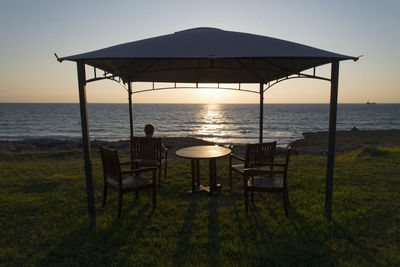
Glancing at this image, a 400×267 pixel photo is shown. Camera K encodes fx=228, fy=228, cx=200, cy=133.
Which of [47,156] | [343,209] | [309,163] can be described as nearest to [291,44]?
[343,209]

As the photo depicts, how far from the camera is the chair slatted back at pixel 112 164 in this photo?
3.49m

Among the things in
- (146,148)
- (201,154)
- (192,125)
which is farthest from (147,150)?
(192,125)

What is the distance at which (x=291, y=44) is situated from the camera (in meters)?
3.35

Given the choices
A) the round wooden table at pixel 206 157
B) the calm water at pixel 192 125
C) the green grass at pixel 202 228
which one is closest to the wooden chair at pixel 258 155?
the round wooden table at pixel 206 157

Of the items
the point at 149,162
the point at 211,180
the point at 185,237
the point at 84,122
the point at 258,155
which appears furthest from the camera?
the point at 149,162

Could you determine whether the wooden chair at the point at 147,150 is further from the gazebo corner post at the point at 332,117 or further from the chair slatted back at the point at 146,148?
the gazebo corner post at the point at 332,117

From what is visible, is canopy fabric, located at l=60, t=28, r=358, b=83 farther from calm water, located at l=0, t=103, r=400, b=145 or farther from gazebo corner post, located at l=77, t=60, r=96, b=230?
calm water, located at l=0, t=103, r=400, b=145

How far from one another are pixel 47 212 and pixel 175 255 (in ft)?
8.30

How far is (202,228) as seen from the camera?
3.30 meters

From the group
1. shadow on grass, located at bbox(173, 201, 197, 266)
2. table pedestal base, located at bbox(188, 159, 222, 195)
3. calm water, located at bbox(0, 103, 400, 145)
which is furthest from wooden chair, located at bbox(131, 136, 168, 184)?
calm water, located at bbox(0, 103, 400, 145)

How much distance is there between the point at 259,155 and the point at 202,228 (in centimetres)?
172

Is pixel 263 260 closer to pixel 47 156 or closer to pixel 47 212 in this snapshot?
pixel 47 212

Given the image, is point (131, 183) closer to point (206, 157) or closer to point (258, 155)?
point (206, 157)

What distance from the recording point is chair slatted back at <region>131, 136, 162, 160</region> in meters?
5.19
